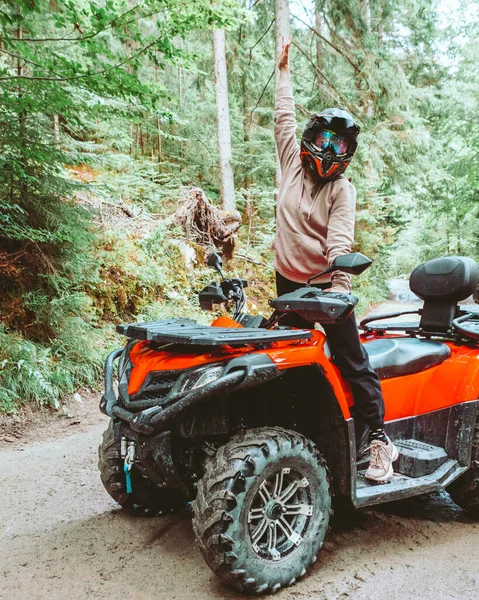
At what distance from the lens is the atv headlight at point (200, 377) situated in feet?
7.55

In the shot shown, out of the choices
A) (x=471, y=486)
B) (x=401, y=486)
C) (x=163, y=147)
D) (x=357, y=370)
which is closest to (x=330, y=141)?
(x=357, y=370)

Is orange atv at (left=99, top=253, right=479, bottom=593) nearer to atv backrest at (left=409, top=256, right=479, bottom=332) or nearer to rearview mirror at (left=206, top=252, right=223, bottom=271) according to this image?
rearview mirror at (left=206, top=252, right=223, bottom=271)

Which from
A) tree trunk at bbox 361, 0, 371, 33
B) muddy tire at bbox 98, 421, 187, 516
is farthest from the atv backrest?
tree trunk at bbox 361, 0, 371, 33

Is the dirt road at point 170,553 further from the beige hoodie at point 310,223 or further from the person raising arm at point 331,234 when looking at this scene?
the beige hoodie at point 310,223

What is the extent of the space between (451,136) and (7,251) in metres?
13.4

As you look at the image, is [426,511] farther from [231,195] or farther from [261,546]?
[231,195]

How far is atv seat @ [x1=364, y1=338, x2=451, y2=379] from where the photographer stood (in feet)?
10.6

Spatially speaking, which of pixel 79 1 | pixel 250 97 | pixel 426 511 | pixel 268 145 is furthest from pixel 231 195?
pixel 426 511

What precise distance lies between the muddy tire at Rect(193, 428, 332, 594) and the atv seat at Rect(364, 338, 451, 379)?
902 mm

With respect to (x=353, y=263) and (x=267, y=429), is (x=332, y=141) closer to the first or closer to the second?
(x=353, y=263)

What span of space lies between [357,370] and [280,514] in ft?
3.02

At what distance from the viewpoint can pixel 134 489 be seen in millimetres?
3137

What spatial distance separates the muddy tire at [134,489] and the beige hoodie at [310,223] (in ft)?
5.23

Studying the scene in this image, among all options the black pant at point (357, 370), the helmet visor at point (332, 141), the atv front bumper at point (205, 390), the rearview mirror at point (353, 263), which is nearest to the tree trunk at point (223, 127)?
the helmet visor at point (332, 141)
